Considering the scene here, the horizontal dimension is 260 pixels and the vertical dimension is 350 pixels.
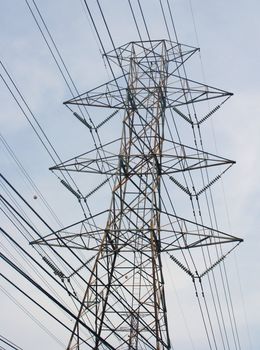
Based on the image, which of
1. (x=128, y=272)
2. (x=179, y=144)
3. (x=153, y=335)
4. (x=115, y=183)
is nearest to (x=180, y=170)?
(x=179, y=144)

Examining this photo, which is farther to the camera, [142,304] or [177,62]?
[177,62]

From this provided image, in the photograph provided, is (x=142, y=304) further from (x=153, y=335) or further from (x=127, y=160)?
(x=127, y=160)

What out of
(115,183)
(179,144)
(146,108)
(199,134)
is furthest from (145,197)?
(199,134)

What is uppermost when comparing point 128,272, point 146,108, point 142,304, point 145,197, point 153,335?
point 146,108

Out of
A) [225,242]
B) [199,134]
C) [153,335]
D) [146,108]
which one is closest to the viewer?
[153,335]

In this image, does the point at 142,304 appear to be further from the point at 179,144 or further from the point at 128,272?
the point at 179,144

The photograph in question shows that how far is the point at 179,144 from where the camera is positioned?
14.8 m

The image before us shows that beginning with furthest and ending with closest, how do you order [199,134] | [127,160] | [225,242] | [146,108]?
1. [199,134]
2. [146,108]
3. [127,160]
4. [225,242]

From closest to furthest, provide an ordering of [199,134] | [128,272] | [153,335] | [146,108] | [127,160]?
[153,335], [128,272], [127,160], [146,108], [199,134]

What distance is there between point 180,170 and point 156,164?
0.78m

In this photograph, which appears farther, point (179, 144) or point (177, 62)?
point (177, 62)

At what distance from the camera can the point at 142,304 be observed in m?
12.5

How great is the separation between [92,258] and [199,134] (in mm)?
7200

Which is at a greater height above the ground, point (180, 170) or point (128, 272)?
point (180, 170)
